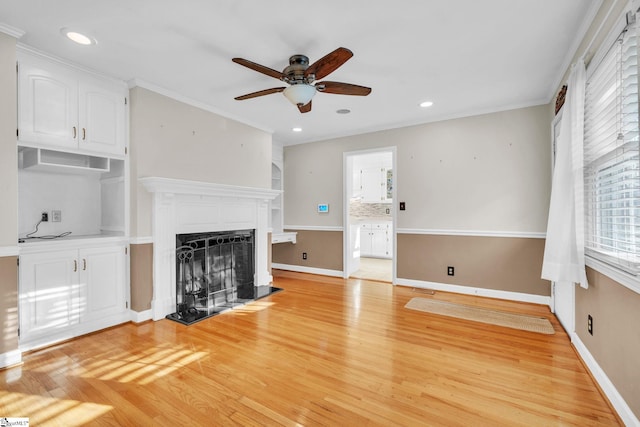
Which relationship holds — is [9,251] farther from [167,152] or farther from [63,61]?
[63,61]

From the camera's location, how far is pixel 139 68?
284cm

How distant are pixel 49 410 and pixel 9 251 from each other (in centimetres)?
128

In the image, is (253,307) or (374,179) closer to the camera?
(253,307)

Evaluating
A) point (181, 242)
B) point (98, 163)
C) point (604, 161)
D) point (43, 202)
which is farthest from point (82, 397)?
point (604, 161)

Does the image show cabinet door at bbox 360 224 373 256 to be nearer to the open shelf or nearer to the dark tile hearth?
the dark tile hearth

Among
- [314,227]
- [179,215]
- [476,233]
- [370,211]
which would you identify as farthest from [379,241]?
[179,215]

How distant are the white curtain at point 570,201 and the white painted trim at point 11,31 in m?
4.18

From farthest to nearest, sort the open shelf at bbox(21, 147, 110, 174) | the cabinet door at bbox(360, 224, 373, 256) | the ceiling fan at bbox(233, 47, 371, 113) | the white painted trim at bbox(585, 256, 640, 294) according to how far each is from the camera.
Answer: the cabinet door at bbox(360, 224, 373, 256) < the open shelf at bbox(21, 147, 110, 174) < the ceiling fan at bbox(233, 47, 371, 113) < the white painted trim at bbox(585, 256, 640, 294)

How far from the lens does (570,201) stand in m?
2.31

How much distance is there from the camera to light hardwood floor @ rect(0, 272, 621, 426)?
1.71m

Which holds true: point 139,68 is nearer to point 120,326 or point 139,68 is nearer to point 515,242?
point 120,326

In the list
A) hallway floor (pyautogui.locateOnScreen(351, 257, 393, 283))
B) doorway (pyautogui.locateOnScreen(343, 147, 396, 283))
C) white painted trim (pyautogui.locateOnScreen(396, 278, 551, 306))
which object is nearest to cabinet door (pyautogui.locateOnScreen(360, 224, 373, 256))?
doorway (pyautogui.locateOnScreen(343, 147, 396, 283))

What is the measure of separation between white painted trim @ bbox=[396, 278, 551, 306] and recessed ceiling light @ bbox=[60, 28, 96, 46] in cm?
453

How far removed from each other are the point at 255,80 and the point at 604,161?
9.73 ft
